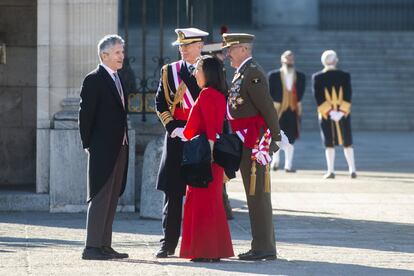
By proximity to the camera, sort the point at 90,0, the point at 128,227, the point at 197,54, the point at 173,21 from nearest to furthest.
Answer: the point at 197,54 → the point at 128,227 → the point at 90,0 → the point at 173,21

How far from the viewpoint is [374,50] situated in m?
34.0

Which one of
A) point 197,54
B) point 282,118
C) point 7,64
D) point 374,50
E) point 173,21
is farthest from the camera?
point 173,21

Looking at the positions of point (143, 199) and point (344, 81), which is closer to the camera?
point (143, 199)

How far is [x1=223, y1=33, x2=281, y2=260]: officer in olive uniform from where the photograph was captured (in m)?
11.0

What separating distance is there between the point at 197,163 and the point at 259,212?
2.48ft

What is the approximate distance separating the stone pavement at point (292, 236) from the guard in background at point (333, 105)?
19.8 inches

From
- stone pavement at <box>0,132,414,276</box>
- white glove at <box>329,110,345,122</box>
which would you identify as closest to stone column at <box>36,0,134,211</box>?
stone pavement at <box>0,132,414,276</box>

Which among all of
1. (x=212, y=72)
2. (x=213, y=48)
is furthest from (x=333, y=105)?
(x=212, y=72)

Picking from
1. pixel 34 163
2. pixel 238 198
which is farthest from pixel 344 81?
pixel 34 163

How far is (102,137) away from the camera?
11.1 m

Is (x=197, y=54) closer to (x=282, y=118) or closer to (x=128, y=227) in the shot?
(x=128, y=227)

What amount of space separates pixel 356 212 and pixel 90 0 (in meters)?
3.62

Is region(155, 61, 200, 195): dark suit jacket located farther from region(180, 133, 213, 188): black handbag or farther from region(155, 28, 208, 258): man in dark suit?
region(180, 133, 213, 188): black handbag

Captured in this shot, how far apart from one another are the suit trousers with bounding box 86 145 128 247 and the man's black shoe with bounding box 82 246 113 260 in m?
0.04
